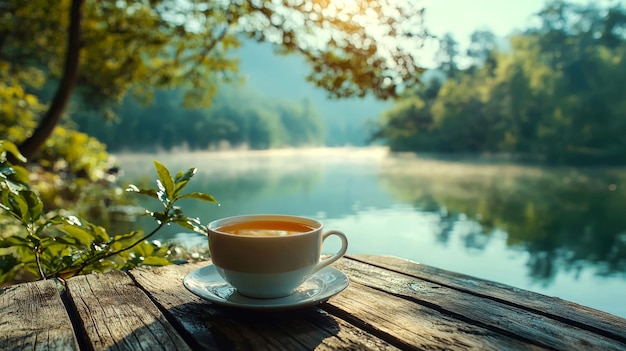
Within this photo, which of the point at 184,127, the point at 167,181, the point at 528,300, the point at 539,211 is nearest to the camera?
the point at 528,300

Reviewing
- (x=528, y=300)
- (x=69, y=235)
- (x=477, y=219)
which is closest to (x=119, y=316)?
(x=69, y=235)

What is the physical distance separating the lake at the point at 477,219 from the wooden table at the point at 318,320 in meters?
3.84

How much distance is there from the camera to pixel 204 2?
18.8ft

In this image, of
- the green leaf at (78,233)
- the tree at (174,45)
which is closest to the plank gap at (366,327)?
the green leaf at (78,233)

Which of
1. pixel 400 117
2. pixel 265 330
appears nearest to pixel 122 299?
pixel 265 330

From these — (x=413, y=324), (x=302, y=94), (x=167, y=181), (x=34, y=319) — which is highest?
(x=302, y=94)

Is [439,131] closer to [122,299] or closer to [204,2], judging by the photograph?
[204,2]

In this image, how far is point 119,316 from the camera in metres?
0.70

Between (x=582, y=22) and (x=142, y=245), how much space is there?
26780mm

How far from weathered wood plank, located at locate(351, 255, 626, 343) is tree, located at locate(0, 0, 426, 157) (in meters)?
2.64

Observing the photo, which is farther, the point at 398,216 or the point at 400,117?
the point at 400,117

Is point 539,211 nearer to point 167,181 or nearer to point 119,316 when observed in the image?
point 167,181

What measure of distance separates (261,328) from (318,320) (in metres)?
0.09

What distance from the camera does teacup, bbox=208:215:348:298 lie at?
0.70 metres
